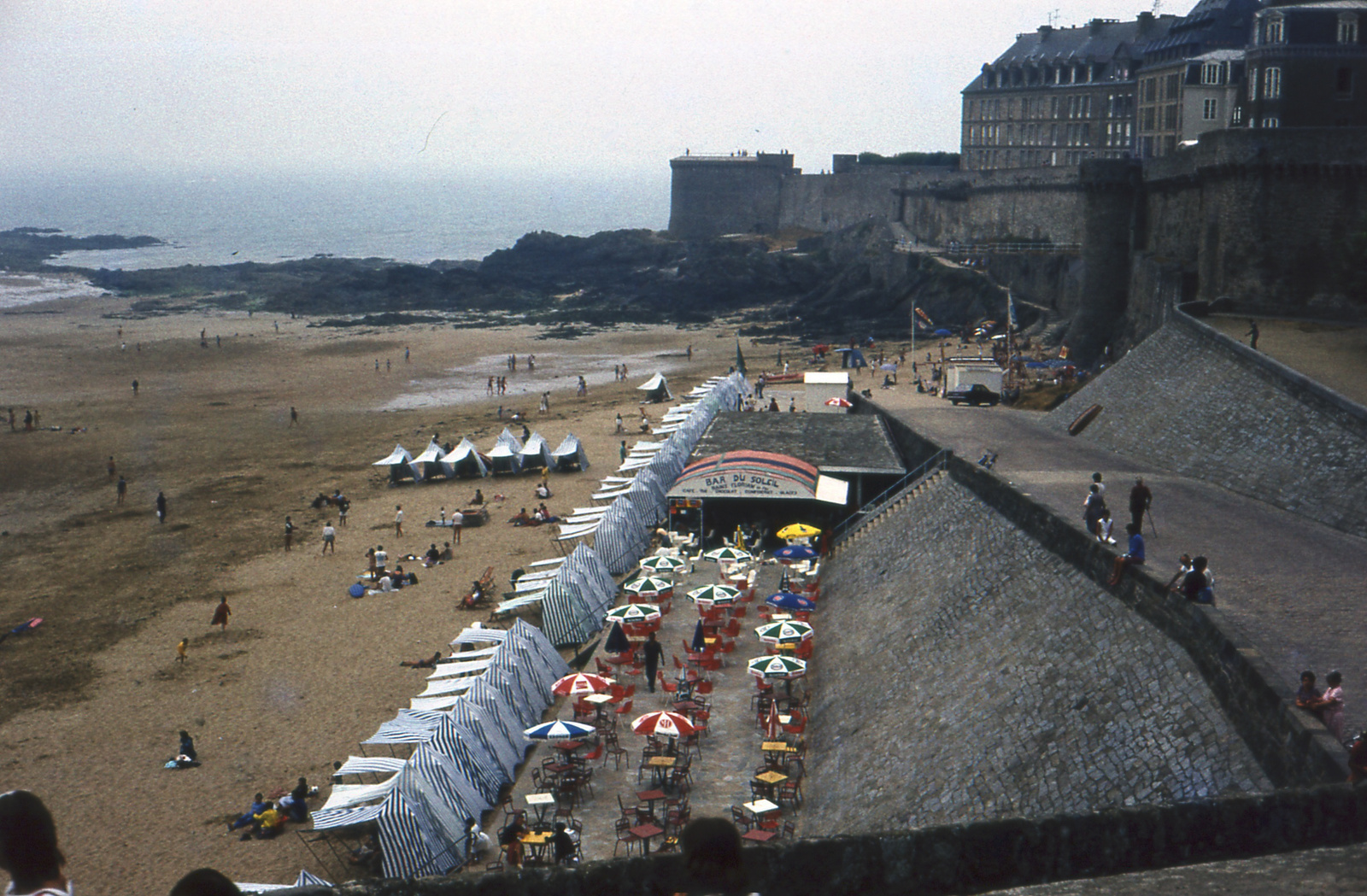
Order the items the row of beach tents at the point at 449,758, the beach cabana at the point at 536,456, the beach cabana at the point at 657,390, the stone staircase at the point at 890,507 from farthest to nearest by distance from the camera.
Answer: the beach cabana at the point at 657,390, the beach cabana at the point at 536,456, the stone staircase at the point at 890,507, the row of beach tents at the point at 449,758

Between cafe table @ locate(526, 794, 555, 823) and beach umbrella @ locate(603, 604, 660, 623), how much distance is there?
198 inches

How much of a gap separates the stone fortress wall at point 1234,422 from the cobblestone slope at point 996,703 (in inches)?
173

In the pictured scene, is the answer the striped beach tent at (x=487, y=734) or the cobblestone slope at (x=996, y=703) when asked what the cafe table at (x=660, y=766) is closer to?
the cobblestone slope at (x=996, y=703)

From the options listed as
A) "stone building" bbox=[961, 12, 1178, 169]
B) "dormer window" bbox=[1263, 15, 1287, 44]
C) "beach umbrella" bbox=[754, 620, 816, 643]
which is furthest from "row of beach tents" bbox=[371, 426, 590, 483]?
"stone building" bbox=[961, 12, 1178, 169]

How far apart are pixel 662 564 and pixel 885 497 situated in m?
5.23

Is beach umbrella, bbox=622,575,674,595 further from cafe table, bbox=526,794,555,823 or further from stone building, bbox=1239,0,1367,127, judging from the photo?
stone building, bbox=1239,0,1367,127

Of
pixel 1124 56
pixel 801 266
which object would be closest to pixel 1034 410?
pixel 1124 56

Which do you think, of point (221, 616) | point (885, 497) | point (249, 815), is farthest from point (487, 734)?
point (885, 497)

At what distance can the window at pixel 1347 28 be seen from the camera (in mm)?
32000

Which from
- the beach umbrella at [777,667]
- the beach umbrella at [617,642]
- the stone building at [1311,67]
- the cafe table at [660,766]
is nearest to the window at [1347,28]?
the stone building at [1311,67]

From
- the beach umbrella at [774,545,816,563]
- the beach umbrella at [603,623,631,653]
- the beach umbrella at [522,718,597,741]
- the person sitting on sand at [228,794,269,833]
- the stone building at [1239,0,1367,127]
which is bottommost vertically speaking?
the person sitting on sand at [228,794,269,833]

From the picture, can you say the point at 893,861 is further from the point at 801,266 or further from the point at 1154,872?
the point at 801,266

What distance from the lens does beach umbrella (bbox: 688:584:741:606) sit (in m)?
19.8

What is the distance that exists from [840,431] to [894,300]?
128 feet
